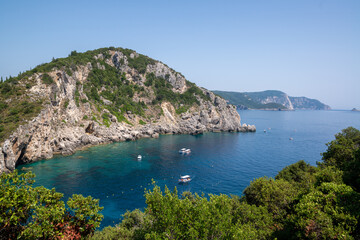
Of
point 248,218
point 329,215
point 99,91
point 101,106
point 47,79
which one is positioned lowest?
point 248,218

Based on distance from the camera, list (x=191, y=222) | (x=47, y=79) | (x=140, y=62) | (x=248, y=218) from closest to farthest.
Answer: (x=191, y=222)
(x=248, y=218)
(x=47, y=79)
(x=140, y=62)

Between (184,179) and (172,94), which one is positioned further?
(172,94)

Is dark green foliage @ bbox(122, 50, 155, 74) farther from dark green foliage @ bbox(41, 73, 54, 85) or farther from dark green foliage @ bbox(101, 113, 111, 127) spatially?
dark green foliage @ bbox(41, 73, 54, 85)

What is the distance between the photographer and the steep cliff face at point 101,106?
68375 mm

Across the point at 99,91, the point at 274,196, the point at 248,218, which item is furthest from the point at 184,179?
the point at 99,91

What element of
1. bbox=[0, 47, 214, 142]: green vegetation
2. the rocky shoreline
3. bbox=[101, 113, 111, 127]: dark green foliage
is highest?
bbox=[0, 47, 214, 142]: green vegetation

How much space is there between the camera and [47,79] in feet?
271

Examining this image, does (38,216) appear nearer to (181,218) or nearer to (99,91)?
(181,218)

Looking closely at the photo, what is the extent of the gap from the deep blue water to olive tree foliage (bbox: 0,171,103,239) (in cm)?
2281

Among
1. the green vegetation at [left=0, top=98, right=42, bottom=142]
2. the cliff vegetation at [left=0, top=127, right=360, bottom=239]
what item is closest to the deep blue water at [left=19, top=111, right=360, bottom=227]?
the green vegetation at [left=0, top=98, right=42, bottom=142]

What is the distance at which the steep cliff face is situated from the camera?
224 ft

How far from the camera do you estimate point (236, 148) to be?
98.2 meters

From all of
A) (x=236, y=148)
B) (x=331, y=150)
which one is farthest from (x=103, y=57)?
(x=331, y=150)

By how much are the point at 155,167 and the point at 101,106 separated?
2356 inches
